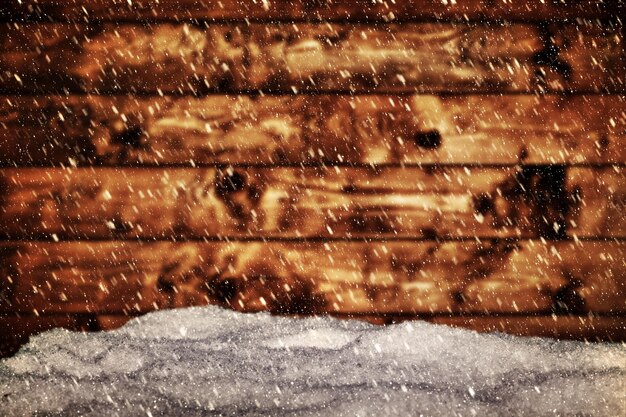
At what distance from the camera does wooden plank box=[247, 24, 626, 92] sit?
1.64 metres

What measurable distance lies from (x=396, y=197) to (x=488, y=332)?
2.14ft

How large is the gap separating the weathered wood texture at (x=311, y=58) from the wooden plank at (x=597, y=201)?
33 centimetres

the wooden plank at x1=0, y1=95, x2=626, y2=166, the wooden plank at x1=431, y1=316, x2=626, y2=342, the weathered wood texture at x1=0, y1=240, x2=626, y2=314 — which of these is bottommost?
the wooden plank at x1=431, y1=316, x2=626, y2=342

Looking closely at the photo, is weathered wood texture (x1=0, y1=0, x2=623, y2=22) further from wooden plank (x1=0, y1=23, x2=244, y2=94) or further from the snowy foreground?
the snowy foreground

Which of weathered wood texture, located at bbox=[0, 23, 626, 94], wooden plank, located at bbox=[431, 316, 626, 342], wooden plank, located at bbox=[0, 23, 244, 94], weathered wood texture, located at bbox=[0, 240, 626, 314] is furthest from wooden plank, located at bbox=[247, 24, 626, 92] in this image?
wooden plank, located at bbox=[431, 316, 626, 342]

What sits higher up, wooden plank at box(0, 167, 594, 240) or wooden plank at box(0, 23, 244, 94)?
wooden plank at box(0, 23, 244, 94)

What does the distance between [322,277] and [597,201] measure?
110 cm

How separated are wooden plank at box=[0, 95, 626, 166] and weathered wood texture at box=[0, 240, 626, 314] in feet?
1.12

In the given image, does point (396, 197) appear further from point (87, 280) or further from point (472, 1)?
point (87, 280)

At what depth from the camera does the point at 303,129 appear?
5.45ft

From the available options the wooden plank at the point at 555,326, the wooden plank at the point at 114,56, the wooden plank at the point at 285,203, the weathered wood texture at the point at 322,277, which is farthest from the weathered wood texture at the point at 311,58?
the wooden plank at the point at 555,326

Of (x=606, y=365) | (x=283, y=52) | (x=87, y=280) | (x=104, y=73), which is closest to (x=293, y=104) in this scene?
(x=283, y=52)

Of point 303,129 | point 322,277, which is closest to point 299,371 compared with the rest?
point 322,277

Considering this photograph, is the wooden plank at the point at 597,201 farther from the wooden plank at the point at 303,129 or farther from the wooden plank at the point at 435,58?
the wooden plank at the point at 435,58
